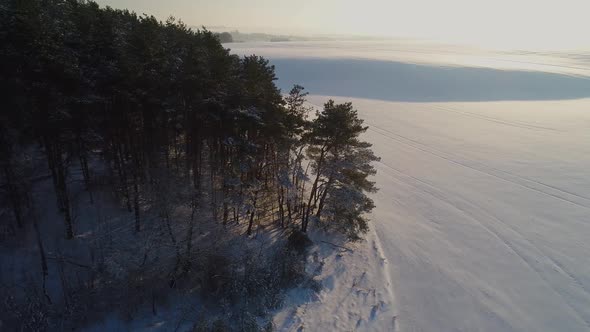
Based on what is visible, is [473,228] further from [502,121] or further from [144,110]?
[502,121]

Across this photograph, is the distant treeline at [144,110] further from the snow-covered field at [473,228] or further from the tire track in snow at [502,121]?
the tire track in snow at [502,121]

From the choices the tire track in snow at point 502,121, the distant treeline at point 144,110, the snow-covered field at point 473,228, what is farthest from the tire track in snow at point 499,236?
the tire track in snow at point 502,121

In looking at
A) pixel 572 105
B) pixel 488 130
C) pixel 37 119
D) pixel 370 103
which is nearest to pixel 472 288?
pixel 37 119

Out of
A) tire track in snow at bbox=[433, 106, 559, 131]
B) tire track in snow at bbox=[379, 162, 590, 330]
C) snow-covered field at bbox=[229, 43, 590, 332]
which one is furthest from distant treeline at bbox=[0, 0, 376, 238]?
tire track in snow at bbox=[433, 106, 559, 131]

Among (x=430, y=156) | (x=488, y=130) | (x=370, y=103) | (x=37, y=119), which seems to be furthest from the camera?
(x=370, y=103)

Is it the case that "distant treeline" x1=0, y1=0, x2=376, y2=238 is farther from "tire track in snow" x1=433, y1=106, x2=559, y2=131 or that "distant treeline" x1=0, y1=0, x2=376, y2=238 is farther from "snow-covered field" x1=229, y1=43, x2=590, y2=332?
"tire track in snow" x1=433, y1=106, x2=559, y2=131

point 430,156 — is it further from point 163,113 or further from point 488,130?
point 163,113

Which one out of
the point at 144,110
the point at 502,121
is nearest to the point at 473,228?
the point at 144,110
